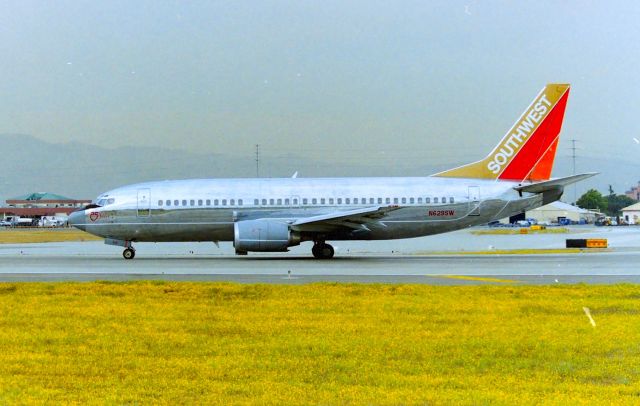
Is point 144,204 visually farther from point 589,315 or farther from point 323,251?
point 589,315

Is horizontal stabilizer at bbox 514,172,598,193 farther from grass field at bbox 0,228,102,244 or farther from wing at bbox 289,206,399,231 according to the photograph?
grass field at bbox 0,228,102,244

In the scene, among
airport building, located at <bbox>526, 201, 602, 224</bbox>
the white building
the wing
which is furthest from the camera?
the white building

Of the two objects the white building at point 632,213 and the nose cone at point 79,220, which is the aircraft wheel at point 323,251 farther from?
the white building at point 632,213

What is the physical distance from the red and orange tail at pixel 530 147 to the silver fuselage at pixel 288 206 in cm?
102

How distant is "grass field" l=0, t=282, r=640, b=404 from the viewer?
704 cm

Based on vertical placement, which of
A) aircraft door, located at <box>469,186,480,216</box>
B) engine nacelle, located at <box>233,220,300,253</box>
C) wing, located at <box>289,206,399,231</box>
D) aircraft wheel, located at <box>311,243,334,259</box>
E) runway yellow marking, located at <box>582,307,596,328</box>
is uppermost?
aircraft door, located at <box>469,186,480,216</box>

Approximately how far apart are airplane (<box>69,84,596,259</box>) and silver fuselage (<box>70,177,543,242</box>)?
0.04 m

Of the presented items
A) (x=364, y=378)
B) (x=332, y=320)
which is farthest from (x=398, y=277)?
(x=364, y=378)

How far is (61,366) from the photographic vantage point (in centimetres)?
827

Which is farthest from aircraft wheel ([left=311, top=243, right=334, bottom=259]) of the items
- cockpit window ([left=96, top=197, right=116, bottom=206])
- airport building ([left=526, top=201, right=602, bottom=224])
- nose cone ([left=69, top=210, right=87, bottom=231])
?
airport building ([left=526, top=201, right=602, bottom=224])

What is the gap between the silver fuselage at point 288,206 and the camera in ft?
103

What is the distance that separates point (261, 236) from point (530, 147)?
1300cm

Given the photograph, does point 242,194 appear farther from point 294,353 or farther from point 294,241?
point 294,353

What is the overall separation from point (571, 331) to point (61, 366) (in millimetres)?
6773
